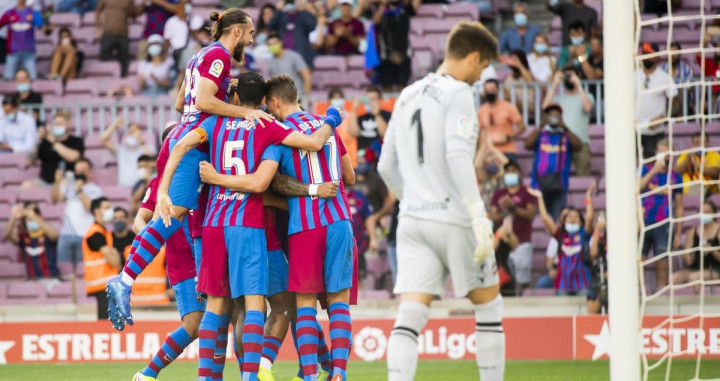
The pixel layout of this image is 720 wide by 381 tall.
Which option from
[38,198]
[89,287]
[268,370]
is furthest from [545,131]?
[268,370]

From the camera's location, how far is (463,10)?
62.1 feet

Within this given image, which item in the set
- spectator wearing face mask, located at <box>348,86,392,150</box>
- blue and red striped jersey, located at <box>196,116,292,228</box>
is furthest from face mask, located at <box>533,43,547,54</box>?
blue and red striped jersey, located at <box>196,116,292,228</box>

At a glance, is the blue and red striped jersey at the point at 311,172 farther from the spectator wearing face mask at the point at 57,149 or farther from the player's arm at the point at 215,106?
the spectator wearing face mask at the point at 57,149

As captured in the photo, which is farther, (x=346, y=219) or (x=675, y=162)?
(x=675, y=162)

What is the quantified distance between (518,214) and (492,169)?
81cm

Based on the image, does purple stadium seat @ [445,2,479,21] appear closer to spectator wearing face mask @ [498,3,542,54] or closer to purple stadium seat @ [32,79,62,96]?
spectator wearing face mask @ [498,3,542,54]

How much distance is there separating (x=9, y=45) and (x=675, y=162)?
11.0m

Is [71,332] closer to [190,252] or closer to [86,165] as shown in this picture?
[86,165]

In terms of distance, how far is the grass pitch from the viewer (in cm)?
1015

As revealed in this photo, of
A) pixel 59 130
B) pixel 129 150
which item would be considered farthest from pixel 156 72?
pixel 59 130

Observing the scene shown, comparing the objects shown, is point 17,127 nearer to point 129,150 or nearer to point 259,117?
point 129,150

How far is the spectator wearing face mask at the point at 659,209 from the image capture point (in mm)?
13906

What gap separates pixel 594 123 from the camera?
55.5 ft

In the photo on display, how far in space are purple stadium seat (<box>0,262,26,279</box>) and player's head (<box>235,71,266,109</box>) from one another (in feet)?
32.2
